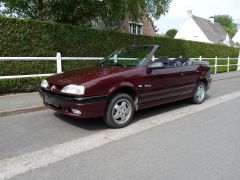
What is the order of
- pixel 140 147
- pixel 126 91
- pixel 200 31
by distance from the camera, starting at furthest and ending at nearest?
pixel 200 31 → pixel 126 91 → pixel 140 147

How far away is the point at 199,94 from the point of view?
29.0ft

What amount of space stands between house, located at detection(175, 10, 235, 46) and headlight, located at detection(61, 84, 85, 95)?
45.9 meters

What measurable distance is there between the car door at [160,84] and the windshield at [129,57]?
396mm

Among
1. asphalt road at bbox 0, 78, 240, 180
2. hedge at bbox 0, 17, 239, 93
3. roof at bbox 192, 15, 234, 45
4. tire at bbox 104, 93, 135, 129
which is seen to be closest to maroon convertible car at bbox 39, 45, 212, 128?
tire at bbox 104, 93, 135, 129

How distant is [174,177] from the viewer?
3904 mm

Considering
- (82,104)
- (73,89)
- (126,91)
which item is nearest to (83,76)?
(73,89)

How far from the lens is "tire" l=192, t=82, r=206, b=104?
8679 millimetres

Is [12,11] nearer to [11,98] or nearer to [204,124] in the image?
[11,98]

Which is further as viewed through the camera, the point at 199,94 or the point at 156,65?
the point at 199,94

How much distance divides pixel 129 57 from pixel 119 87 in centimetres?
140

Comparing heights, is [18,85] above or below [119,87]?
below

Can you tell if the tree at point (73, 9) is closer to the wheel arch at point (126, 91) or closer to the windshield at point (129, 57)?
the windshield at point (129, 57)

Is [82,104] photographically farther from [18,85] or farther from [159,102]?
[18,85]

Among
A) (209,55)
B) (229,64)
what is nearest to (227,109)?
(209,55)
